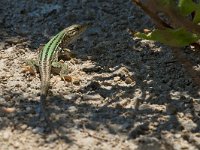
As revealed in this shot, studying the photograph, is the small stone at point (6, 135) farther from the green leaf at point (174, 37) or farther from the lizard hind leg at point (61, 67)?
the green leaf at point (174, 37)

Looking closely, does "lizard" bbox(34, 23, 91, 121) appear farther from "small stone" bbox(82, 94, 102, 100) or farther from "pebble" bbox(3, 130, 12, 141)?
"pebble" bbox(3, 130, 12, 141)

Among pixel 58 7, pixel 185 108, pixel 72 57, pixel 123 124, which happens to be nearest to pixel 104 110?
pixel 123 124

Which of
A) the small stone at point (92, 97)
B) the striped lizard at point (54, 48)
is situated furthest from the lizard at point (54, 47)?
the small stone at point (92, 97)

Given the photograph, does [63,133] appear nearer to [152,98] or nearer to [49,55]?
[152,98]

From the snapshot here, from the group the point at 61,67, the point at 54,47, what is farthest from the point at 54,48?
the point at 61,67

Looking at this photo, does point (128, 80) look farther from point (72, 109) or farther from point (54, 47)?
point (54, 47)

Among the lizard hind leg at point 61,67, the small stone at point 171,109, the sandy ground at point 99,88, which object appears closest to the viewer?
the sandy ground at point 99,88
